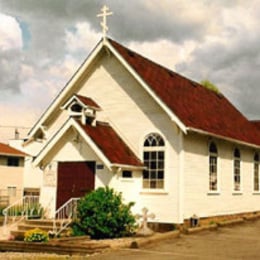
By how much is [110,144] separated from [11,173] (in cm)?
3308

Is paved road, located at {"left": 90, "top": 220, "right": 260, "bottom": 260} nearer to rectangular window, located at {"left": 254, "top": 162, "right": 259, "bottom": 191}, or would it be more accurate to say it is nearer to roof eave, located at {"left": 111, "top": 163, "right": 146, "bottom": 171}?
roof eave, located at {"left": 111, "top": 163, "right": 146, "bottom": 171}

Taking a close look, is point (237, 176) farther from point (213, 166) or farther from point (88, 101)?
point (88, 101)

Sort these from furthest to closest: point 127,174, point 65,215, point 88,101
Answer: point 88,101 → point 127,174 → point 65,215

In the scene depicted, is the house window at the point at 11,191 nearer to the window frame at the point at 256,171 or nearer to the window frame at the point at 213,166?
the window frame at the point at 256,171

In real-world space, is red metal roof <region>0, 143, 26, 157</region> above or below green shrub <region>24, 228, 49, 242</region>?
above

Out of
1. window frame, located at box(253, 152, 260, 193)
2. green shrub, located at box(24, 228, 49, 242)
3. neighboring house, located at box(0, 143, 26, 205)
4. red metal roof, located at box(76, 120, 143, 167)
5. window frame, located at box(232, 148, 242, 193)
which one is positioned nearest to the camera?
green shrub, located at box(24, 228, 49, 242)

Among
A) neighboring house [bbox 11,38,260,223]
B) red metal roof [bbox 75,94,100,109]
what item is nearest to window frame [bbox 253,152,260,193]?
neighboring house [bbox 11,38,260,223]

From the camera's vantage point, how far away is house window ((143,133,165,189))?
866 inches

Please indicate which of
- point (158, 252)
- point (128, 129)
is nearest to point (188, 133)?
point (128, 129)

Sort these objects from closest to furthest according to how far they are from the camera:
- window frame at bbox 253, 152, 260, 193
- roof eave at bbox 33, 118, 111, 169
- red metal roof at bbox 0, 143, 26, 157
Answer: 1. roof eave at bbox 33, 118, 111, 169
2. window frame at bbox 253, 152, 260, 193
3. red metal roof at bbox 0, 143, 26, 157

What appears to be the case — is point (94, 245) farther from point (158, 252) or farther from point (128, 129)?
point (128, 129)

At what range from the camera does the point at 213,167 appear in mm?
24781

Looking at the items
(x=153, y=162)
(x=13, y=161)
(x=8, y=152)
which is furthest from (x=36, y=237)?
(x=13, y=161)

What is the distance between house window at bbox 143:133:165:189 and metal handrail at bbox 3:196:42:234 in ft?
16.1
